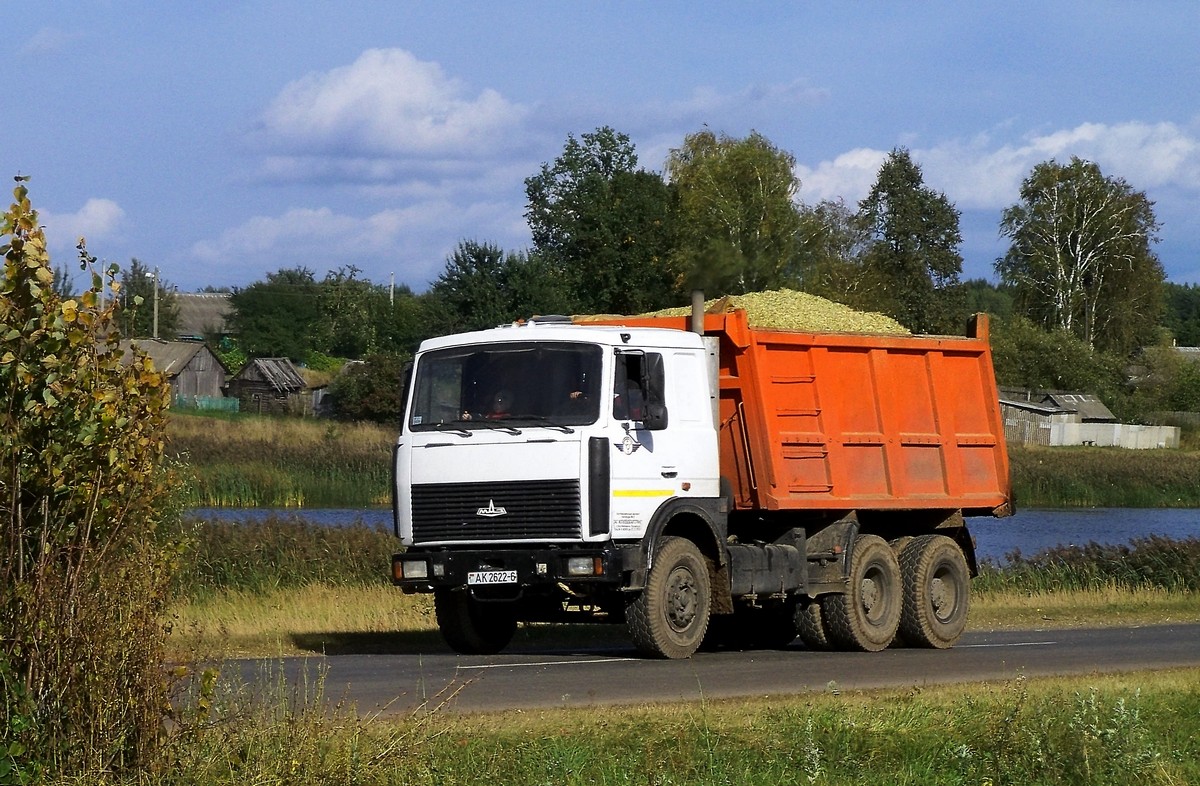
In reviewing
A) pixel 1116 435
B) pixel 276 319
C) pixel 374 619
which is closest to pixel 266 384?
pixel 276 319

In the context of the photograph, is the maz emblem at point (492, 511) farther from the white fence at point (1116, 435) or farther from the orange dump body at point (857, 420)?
the white fence at point (1116, 435)

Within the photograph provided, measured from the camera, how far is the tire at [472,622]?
638 inches

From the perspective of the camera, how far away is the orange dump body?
53.8ft

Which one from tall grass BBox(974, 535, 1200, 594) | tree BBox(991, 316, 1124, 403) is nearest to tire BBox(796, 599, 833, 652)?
tall grass BBox(974, 535, 1200, 594)

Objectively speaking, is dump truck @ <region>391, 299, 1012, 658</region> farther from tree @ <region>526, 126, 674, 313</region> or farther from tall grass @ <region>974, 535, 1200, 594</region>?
tree @ <region>526, 126, 674, 313</region>

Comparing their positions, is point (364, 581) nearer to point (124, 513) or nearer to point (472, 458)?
point (472, 458)

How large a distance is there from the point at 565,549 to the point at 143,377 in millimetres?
7898

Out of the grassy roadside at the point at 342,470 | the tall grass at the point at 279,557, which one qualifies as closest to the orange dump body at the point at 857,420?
the tall grass at the point at 279,557

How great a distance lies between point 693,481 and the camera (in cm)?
1573

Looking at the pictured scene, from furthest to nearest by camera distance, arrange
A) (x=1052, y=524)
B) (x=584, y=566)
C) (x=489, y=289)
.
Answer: (x=489, y=289) → (x=1052, y=524) → (x=584, y=566)

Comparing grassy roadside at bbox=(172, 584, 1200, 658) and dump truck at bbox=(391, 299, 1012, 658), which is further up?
dump truck at bbox=(391, 299, 1012, 658)

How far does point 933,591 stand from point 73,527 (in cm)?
1300

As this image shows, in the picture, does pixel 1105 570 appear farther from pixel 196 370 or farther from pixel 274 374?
pixel 196 370

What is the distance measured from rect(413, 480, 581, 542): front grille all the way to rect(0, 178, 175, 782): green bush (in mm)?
7608
